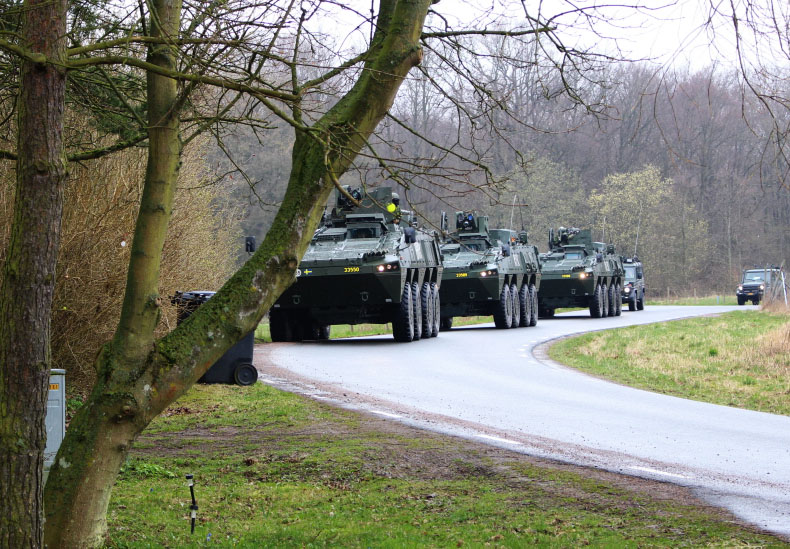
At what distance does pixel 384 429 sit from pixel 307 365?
7.08 m

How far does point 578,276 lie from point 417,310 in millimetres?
13017

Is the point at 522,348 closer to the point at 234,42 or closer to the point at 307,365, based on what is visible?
the point at 307,365

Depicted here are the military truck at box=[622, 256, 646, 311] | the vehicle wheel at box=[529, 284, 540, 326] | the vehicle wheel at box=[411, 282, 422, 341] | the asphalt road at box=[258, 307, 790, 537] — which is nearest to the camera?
the asphalt road at box=[258, 307, 790, 537]

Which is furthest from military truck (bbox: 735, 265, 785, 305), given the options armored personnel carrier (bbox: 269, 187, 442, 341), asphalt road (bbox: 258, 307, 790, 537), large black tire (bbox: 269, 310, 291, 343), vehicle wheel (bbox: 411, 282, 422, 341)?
asphalt road (bbox: 258, 307, 790, 537)

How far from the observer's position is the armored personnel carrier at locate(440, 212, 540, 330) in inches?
1040

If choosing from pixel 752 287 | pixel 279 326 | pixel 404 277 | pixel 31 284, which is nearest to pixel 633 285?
pixel 752 287

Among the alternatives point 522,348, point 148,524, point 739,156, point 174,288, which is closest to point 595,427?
point 148,524

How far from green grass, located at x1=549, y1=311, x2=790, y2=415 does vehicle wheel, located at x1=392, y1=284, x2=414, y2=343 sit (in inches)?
113

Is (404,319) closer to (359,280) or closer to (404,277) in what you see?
(404,277)

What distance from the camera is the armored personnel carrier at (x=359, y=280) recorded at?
19.9m

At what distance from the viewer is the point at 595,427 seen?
1013 centimetres

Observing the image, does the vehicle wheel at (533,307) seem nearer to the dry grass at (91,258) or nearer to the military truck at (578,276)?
the military truck at (578,276)

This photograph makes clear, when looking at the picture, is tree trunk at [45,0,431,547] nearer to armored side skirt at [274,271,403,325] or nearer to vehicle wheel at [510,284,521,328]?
armored side skirt at [274,271,403,325]

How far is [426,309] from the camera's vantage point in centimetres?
2300
